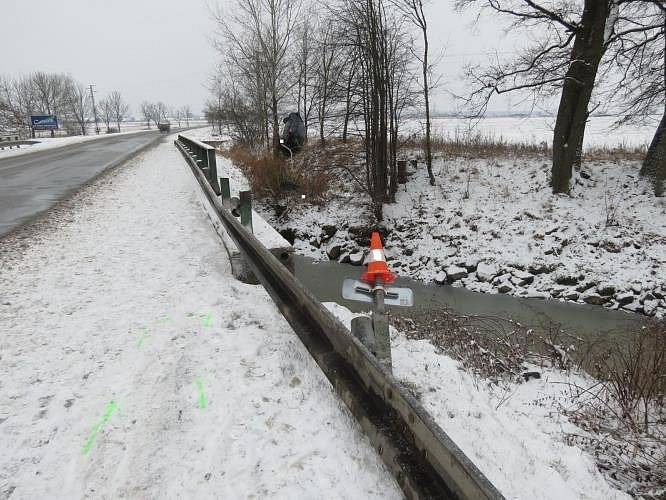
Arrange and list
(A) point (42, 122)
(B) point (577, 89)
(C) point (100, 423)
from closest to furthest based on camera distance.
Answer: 1. (C) point (100, 423)
2. (B) point (577, 89)
3. (A) point (42, 122)

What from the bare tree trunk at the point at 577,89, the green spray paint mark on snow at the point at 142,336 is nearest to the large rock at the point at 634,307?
the bare tree trunk at the point at 577,89

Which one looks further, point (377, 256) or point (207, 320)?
point (207, 320)

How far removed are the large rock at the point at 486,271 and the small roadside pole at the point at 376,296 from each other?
31.2 feet

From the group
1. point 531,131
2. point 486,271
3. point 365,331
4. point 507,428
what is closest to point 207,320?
point 365,331

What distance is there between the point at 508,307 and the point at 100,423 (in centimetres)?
935

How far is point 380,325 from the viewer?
2473 millimetres

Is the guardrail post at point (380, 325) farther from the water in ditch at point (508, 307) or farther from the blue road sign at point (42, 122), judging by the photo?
the blue road sign at point (42, 122)

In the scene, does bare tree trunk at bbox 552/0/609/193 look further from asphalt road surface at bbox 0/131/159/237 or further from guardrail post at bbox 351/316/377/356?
asphalt road surface at bbox 0/131/159/237

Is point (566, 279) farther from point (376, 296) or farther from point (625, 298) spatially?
point (376, 296)

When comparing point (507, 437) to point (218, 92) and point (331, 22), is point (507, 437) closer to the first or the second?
point (331, 22)

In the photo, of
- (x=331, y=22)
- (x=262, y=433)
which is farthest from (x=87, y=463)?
(x=331, y=22)

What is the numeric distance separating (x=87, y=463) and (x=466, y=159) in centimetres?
1747

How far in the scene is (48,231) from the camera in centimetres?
598

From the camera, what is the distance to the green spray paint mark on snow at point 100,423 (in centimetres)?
199
